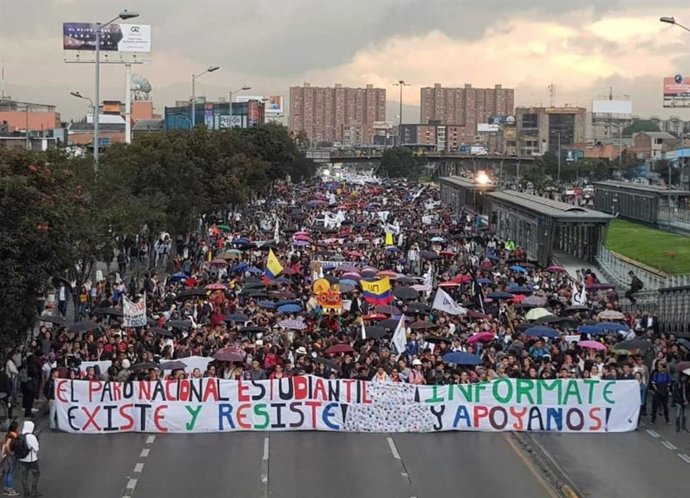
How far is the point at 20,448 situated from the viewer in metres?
18.2

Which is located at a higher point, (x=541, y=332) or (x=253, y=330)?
(x=541, y=332)

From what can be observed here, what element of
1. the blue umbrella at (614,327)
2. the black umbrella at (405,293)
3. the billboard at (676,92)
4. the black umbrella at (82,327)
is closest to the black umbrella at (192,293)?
the black umbrella at (405,293)

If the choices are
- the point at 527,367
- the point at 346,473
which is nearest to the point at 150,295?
the point at 527,367

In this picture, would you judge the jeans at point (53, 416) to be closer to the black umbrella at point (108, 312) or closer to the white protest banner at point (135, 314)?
the white protest banner at point (135, 314)

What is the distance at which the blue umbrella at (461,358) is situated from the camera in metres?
25.4

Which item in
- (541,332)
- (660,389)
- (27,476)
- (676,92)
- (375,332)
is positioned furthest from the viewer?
(676,92)

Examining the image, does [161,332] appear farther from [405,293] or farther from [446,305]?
[405,293]

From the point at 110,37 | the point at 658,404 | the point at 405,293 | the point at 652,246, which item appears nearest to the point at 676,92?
the point at 110,37

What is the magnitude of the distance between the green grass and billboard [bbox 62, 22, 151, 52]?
4939cm

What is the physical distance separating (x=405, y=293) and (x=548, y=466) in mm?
18339

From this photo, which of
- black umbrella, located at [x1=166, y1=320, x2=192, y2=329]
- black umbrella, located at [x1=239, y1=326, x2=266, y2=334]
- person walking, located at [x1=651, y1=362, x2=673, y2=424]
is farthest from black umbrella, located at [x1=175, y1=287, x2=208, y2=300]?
person walking, located at [x1=651, y1=362, x2=673, y2=424]

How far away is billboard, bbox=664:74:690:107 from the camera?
161750 mm

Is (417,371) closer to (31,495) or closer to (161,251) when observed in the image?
(31,495)

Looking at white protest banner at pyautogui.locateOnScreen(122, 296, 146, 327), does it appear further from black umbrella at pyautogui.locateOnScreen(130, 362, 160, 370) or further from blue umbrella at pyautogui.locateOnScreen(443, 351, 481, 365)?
blue umbrella at pyautogui.locateOnScreen(443, 351, 481, 365)
